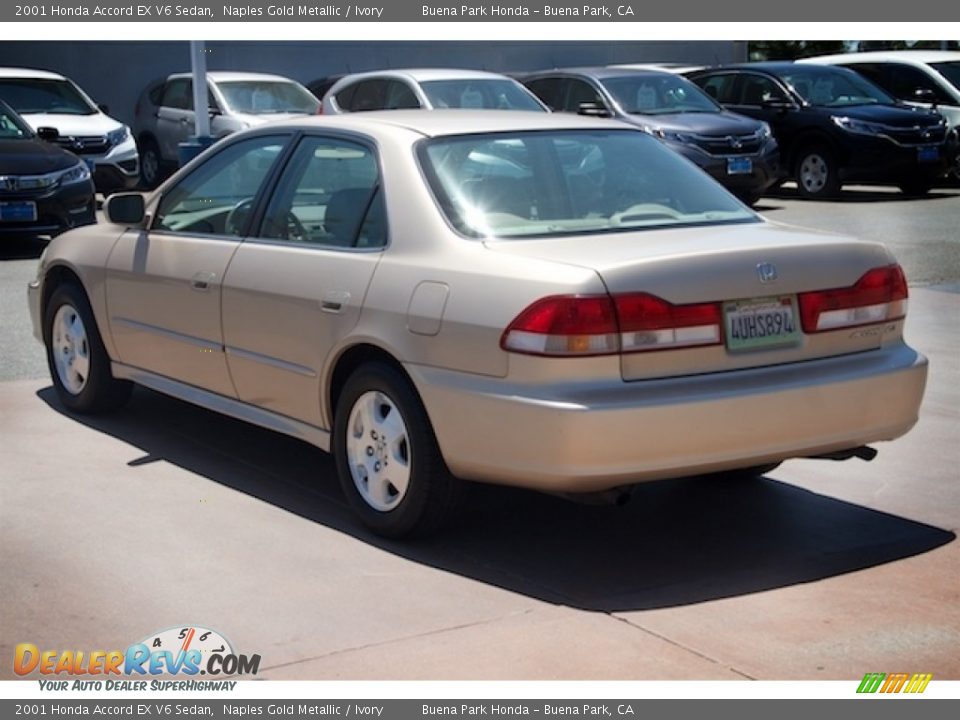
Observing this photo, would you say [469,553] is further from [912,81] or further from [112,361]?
[912,81]

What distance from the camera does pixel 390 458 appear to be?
18.9 ft

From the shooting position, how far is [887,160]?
19516mm

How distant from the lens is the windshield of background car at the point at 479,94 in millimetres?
18281

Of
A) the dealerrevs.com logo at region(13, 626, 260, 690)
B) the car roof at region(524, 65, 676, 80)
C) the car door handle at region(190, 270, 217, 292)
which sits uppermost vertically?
the car door handle at region(190, 270, 217, 292)

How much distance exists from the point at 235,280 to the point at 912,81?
1746cm

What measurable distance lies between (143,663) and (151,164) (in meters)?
19.3

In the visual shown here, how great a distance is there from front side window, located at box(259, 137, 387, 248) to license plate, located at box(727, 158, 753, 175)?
12.0 metres

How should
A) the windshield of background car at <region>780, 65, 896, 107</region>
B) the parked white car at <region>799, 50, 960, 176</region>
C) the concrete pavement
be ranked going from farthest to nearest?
1. the parked white car at <region>799, 50, 960, 176</region>
2. the windshield of background car at <region>780, 65, 896, 107</region>
3. the concrete pavement

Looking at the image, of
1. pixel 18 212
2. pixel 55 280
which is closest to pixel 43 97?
pixel 18 212

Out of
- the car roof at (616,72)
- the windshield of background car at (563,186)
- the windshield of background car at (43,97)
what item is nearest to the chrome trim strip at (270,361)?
the windshield of background car at (563,186)

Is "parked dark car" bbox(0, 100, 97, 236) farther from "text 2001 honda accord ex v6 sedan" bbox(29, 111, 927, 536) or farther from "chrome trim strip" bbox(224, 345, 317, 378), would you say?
"chrome trim strip" bbox(224, 345, 317, 378)

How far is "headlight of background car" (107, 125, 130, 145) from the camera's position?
19.2 metres

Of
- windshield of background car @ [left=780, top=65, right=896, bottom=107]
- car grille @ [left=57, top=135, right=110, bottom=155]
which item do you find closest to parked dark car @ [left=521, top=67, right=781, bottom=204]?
windshield of background car @ [left=780, top=65, right=896, bottom=107]

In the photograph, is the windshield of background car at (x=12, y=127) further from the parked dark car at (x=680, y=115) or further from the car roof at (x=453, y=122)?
the car roof at (x=453, y=122)
